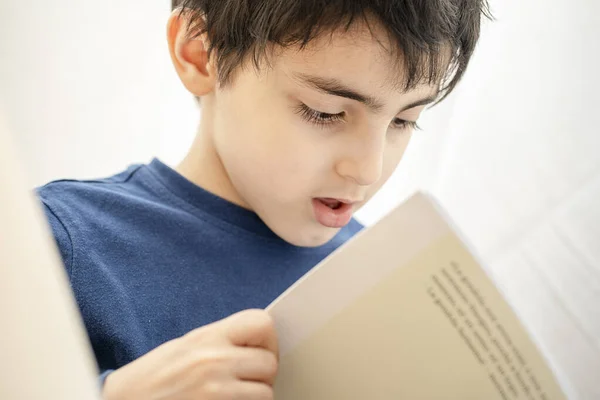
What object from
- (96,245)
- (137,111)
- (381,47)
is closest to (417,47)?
(381,47)

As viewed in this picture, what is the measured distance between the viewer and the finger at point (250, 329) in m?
0.40

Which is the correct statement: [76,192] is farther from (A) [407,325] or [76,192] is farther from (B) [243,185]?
(A) [407,325]

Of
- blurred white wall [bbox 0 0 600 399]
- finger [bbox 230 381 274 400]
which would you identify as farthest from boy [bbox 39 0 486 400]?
blurred white wall [bbox 0 0 600 399]

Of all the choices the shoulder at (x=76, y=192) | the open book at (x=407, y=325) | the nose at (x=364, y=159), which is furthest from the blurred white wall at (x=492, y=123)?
the open book at (x=407, y=325)

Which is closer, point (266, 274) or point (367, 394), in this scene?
point (367, 394)

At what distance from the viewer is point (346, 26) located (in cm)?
48

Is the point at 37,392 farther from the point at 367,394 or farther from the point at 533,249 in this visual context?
the point at 533,249

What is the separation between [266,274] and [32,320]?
0.46 meters

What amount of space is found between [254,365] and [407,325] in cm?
10

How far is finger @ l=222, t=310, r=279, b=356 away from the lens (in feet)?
1.32

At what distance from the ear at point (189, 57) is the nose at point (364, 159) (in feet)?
0.54

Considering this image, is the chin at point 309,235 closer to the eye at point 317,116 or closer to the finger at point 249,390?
the eye at point 317,116

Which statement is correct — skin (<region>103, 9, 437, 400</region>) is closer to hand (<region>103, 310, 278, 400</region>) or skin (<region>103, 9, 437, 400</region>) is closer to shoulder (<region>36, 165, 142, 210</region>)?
hand (<region>103, 310, 278, 400</region>)

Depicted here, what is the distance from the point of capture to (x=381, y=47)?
1.59 feet
